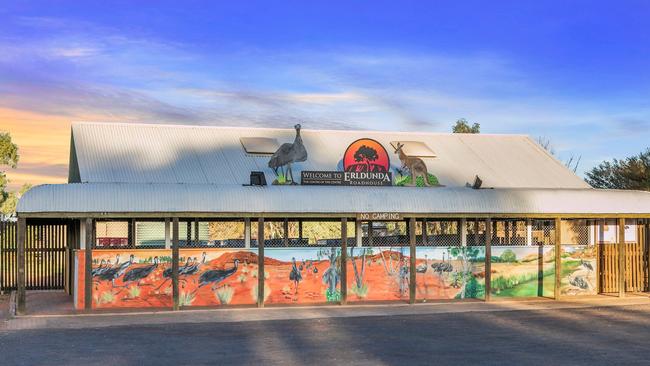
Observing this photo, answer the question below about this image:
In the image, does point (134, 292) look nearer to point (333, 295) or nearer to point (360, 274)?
point (333, 295)

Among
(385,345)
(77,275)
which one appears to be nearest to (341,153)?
(77,275)

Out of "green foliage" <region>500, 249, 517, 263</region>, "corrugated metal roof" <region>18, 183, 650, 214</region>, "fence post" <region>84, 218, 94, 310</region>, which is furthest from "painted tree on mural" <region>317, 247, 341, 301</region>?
"fence post" <region>84, 218, 94, 310</region>

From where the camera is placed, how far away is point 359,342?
622 inches

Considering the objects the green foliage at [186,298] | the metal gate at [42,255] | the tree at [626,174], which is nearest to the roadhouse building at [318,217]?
the green foliage at [186,298]

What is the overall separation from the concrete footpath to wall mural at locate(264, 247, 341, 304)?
671mm

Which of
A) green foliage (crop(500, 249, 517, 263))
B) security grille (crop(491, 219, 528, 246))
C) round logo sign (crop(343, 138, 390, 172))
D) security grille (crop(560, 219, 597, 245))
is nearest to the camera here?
green foliage (crop(500, 249, 517, 263))

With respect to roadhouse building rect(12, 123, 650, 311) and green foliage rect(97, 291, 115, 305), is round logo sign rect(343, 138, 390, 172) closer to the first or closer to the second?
roadhouse building rect(12, 123, 650, 311)

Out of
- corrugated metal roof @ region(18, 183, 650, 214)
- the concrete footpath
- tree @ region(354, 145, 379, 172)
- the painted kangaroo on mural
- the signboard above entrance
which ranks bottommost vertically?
the concrete footpath

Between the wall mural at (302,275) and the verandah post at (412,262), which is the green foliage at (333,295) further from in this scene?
the verandah post at (412,262)

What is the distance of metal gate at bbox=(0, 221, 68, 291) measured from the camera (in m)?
26.9

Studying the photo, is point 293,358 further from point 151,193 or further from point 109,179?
point 109,179

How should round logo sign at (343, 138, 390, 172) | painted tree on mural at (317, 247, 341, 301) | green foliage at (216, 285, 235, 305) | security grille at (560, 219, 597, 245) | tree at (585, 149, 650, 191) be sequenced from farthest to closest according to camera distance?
tree at (585, 149, 650, 191), security grille at (560, 219, 597, 245), round logo sign at (343, 138, 390, 172), painted tree on mural at (317, 247, 341, 301), green foliage at (216, 285, 235, 305)

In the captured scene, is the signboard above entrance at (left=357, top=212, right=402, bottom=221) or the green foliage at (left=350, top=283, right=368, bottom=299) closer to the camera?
the signboard above entrance at (left=357, top=212, right=402, bottom=221)

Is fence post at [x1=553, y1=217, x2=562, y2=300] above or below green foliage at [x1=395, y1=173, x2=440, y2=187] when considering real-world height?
below
